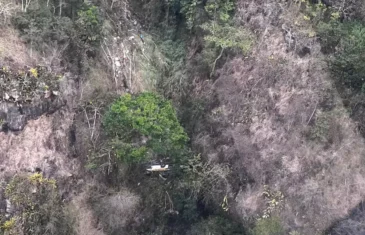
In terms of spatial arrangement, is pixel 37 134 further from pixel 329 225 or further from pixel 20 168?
pixel 329 225

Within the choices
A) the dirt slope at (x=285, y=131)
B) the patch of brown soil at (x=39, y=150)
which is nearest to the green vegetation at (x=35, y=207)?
the patch of brown soil at (x=39, y=150)

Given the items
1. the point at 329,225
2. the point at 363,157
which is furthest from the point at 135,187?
the point at 363,157

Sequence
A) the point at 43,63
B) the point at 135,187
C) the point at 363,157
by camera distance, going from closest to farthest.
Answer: the point at 363,157 → the point at 43,63 → the point at 135,187

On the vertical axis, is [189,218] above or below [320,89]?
below

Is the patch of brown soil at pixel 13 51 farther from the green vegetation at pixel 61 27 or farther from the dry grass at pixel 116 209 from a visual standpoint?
the dry grass at pixel 116 209

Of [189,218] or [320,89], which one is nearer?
[320,89]

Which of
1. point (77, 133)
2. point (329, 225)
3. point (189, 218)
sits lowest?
point (189, 218)

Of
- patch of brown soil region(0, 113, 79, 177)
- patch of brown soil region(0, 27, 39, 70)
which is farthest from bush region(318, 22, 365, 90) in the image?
patch of brown soil region(0, 27, 39, 70)
